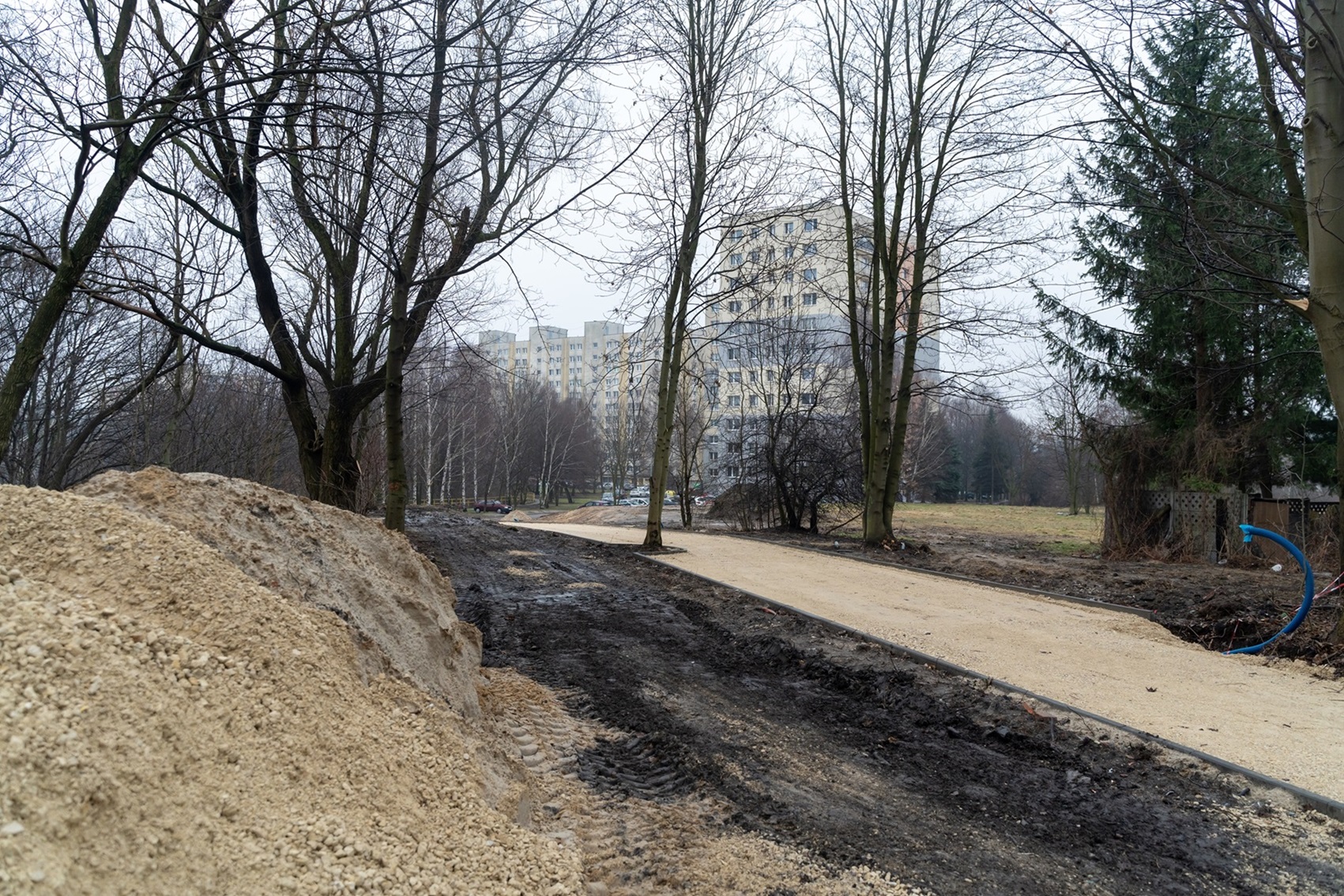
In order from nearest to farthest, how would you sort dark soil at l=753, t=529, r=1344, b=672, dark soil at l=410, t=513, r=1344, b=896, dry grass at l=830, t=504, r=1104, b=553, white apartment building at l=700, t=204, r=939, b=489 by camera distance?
dark soil at l=410, t=513, r=1344, b=896, dark soil at l=753, t=529, r=1344, b=672, white apartment building at l=700, t=204, r=939, b=489, dry grass at l=830, t=504, r=1104, b=553

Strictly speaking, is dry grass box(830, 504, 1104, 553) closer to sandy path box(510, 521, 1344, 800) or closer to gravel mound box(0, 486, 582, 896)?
sandy path box(510, 521, 1344, 800)

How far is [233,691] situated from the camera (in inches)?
117

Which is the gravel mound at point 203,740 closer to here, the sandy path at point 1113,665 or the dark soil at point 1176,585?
the sandy path at point 1113,665

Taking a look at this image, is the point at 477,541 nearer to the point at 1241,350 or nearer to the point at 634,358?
the point at 634,358

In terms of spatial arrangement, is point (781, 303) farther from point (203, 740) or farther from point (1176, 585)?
point (203, 740)

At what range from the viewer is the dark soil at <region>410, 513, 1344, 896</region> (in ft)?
11.8

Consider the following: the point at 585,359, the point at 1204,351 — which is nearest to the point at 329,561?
the point at 1204,351

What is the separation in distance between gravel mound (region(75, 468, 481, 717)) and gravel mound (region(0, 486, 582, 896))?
5 centimetres

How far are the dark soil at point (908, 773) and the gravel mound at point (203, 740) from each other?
4.23 feet

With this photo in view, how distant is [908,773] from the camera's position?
468cm

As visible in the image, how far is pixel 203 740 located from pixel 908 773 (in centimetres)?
364

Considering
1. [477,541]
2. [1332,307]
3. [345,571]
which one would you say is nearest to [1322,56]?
[1332,307]

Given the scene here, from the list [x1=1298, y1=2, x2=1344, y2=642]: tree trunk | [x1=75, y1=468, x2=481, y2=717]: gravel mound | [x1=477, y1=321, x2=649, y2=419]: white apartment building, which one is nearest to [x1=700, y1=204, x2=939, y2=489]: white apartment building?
[x1=477, y1=321, x2=649, y2=419]: white apartment building

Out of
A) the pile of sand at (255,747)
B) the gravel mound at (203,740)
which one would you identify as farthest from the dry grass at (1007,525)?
the gravel mound at (203,740)
